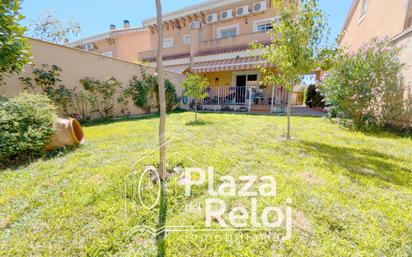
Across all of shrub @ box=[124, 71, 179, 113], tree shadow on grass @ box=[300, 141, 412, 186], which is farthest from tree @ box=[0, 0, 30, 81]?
tree shadow on grass @ box=[300, 141, 412, 186]

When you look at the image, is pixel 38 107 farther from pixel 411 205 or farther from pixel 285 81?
pixel 411 205

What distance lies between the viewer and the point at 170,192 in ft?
10.4

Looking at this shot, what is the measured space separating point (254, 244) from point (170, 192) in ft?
5.33

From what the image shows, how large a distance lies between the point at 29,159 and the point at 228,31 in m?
20.8

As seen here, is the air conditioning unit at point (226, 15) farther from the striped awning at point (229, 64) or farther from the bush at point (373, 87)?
the bush at point (373, 87)

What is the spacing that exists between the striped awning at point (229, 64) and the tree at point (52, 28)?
1068 inches

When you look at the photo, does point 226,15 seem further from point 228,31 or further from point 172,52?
point 172,52

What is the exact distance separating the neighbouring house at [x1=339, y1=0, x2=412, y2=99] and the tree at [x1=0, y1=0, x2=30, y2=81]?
10321 millimetres

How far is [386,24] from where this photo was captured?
11.2m

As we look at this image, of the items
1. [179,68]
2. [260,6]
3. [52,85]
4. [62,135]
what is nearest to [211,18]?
[260,6]

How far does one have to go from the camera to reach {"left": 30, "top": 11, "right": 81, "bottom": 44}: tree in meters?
28.0

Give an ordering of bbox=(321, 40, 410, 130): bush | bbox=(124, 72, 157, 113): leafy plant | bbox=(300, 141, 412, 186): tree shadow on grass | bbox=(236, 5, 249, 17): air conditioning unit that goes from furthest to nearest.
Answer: bbox=(236, 5, 249, 17): air conditioning unit < bbox=(124, 72, 157, 113): leafy plant < bbox=(321, 40, 410, 130): bush < bbox=(300, 141, 412, 186): tree shadow on grass

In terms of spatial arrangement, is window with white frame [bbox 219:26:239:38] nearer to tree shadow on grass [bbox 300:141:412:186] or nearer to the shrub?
the shrub

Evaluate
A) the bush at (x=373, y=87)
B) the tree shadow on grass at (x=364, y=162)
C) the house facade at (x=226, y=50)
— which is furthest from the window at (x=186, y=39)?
the tree shadow on grass at (x=364, y=162)
